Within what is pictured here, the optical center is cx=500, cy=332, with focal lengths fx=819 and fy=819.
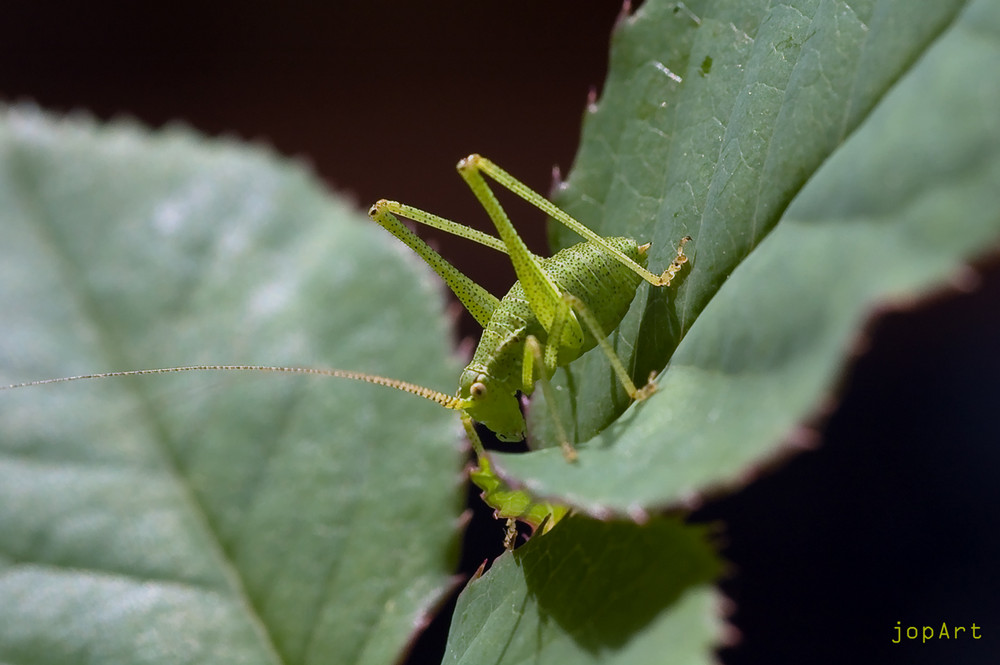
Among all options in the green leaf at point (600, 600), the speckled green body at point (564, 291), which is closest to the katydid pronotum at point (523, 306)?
the speckled green body at point (564, 291)

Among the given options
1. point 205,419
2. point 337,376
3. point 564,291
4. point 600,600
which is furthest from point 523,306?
point 600,600

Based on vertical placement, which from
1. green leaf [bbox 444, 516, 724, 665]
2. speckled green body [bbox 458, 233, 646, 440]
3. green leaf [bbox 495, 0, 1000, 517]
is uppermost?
speckled green body [bbox 458, 233, 646, 440]

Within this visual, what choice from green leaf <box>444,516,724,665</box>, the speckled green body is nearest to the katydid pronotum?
the speckled green body

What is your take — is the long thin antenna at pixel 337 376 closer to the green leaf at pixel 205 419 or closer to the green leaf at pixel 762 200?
the green leaf at pixel 205 419

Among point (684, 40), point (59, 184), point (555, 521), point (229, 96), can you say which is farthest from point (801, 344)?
point (229, 96)

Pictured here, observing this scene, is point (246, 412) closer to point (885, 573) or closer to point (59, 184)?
point (59, 184)

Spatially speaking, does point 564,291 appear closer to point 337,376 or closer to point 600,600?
point 337,376

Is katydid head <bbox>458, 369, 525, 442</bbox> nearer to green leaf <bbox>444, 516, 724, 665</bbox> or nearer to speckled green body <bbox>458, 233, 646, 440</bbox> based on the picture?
speckled green body <bbox>458, 233, 646, 440</bbox>
